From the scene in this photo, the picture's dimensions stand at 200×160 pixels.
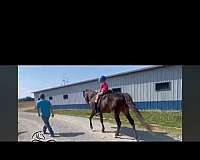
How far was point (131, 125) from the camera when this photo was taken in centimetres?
526

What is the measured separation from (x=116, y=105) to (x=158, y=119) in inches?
25.7

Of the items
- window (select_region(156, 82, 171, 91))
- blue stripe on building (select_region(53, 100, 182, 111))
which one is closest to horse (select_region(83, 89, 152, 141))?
blue stripe on building (select_region(53, 100, 182, 111))

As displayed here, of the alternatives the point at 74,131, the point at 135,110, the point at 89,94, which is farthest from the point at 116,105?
the point at 74,131

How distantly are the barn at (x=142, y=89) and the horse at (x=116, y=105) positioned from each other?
0.07 metres

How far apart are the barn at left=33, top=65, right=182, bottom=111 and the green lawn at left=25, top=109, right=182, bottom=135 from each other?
0.28 ft

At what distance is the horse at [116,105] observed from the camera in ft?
17.3

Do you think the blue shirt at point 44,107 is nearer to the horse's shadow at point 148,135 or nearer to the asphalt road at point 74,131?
the asphalt road at point 74,131

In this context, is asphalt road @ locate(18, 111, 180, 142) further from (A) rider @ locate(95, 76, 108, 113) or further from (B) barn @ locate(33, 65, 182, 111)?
(A) rider @ locate(95, 76, 108, 113)
